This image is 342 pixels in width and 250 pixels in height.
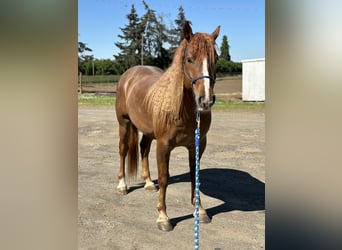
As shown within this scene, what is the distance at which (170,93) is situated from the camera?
260cm

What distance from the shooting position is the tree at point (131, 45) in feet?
56.2

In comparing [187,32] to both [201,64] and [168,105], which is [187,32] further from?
[168,105]

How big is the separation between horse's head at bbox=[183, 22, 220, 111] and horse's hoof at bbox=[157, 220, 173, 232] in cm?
116

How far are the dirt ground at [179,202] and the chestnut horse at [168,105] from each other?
162 mm

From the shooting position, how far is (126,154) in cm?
391

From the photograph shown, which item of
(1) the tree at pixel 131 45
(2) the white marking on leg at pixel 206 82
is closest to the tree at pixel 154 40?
(1) the tree at pixel 131 45

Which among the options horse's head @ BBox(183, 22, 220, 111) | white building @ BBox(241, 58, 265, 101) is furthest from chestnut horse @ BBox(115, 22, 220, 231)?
white building @ BBox(241, 58, 265, 101)

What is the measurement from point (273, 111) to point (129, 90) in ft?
9.94

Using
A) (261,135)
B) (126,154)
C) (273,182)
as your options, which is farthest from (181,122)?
(261,135)

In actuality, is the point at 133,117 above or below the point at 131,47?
below

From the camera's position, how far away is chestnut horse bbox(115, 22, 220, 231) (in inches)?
83.6

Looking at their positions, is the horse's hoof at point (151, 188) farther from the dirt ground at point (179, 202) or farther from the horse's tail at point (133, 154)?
the horse's tail at point (133, 154)

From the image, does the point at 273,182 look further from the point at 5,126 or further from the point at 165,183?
the point at 165,183

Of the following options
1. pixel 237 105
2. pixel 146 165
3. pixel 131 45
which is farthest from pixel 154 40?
pixel 146 165
